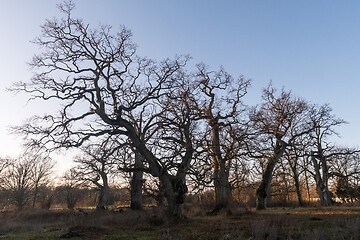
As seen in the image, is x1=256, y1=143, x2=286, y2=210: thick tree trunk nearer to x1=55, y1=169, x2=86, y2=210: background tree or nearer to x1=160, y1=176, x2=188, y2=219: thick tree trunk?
x1=160, y1=176, x2=188, y2=219: thick tree trunk

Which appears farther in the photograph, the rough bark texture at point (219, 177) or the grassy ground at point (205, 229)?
the rough bark texture at point (219, 177)

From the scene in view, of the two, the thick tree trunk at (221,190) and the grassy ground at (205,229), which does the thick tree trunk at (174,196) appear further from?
the thick tree trunk at (221,190)

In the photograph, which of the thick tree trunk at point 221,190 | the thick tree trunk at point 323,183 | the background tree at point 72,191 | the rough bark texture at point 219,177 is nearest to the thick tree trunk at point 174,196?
the rough bark texture at point 219,177

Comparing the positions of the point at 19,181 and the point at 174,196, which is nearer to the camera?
the point at 174,196

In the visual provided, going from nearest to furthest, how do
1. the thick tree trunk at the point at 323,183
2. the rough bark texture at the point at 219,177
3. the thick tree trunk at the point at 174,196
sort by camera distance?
the thick tree trunk at the point at 174,196, the rough bark texture at the point at 219,177, the thick tree trunk at the point at 323,183

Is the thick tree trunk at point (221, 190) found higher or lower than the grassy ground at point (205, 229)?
higher

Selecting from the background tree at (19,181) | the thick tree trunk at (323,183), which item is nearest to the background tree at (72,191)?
the background tree at (19,181)

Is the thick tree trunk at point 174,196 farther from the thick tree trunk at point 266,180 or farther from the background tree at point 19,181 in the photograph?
the background tree at point 19,181

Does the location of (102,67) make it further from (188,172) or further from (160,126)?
(188,172)

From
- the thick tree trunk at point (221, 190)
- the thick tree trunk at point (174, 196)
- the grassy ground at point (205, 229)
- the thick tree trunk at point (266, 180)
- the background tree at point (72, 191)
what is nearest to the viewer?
the grassy ground at point (205, 229)

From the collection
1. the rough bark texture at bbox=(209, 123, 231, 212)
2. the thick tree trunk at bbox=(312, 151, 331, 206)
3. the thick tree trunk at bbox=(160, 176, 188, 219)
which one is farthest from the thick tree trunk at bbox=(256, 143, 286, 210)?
the thick tree trunk at bbox=(160, 176, 188, 219)

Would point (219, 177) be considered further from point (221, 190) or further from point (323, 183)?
point (323, 183)

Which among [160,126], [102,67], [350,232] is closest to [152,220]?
[160,126]

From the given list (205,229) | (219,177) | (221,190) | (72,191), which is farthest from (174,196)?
(72,191)
